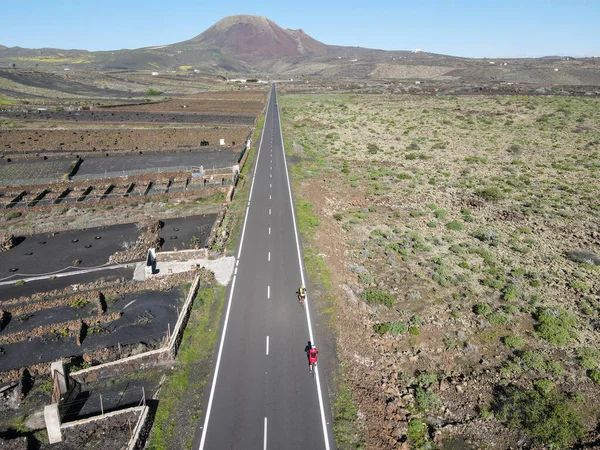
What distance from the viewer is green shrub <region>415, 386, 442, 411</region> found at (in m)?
19.5

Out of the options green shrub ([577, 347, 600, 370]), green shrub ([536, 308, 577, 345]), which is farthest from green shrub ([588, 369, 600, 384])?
green shrub ([536, 308, 577, 345])

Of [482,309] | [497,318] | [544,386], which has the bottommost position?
[544,386]

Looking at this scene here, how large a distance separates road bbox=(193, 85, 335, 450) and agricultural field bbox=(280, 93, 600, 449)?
1.61m

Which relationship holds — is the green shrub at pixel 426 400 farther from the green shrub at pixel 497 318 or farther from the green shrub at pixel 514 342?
the green shrub at pixel 497 318

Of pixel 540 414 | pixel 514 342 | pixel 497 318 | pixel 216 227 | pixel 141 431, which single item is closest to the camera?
pixel 141 431

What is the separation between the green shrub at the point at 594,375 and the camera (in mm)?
21236

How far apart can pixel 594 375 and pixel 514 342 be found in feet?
13.6

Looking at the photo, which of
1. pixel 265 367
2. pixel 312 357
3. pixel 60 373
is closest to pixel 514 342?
pixel 312 357

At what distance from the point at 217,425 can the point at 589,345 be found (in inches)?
902

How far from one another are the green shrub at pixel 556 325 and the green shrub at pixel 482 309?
10.0ft

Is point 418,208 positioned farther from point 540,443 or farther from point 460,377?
point 540,443

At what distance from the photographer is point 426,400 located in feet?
64.6

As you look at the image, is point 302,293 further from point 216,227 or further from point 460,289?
point 216,227

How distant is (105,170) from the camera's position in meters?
63.2
